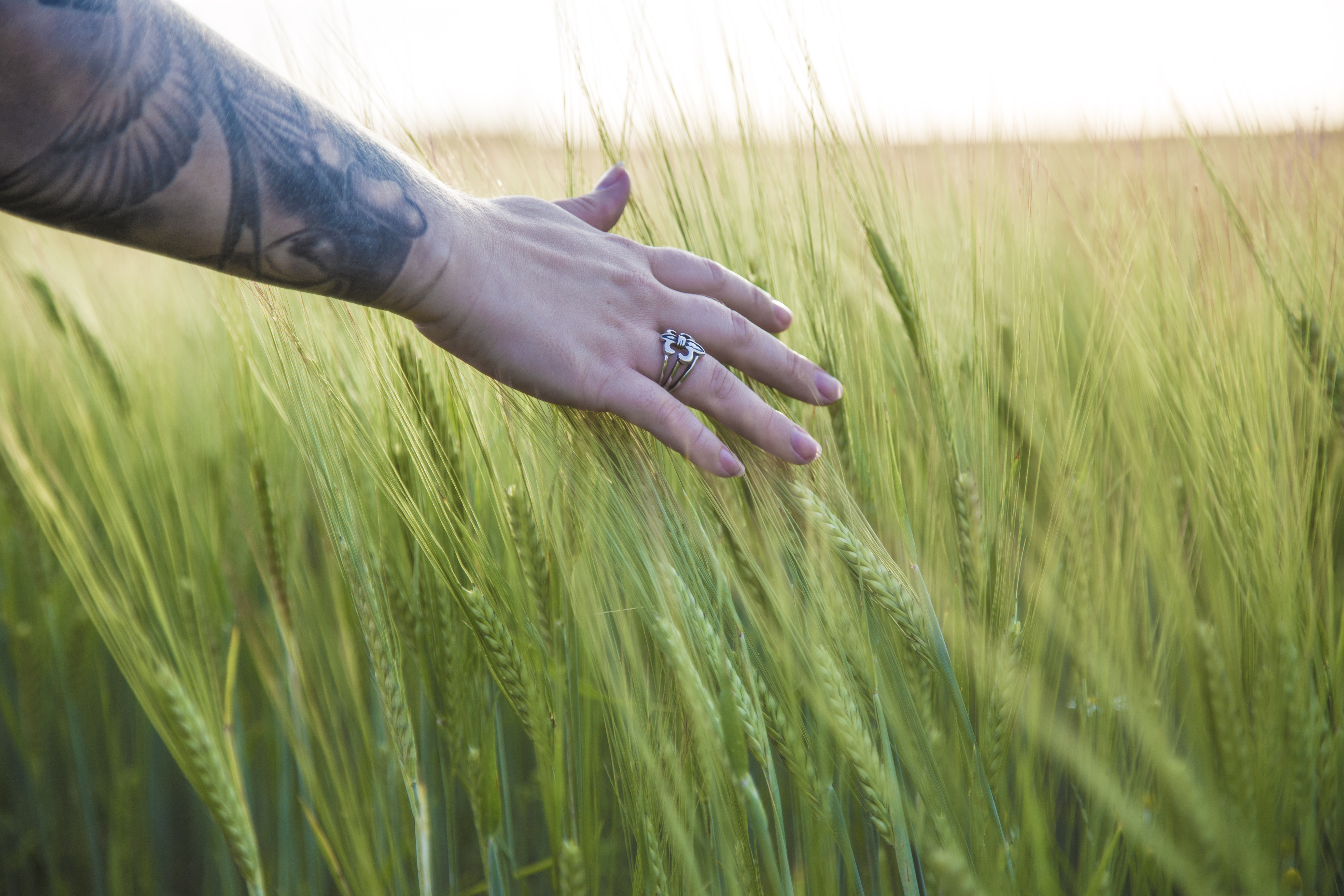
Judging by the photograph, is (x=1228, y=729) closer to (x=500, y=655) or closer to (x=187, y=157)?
(x=500, y=655)

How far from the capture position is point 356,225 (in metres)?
0.76

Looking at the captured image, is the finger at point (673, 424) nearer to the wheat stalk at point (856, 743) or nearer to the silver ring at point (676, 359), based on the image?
the silver ring at point (676, 359)

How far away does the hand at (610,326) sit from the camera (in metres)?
0.79

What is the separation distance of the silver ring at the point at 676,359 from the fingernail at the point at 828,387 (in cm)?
14

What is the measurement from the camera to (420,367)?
0.83m

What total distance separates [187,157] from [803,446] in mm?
664

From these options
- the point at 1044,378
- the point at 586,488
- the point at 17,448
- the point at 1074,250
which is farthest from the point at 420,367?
the point at 1074,250

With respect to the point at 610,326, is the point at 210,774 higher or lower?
lower

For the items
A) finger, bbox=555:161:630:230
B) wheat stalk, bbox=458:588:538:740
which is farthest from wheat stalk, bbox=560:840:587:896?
finger, bbox=555:161:630:230

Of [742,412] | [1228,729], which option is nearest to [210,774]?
[742,412]

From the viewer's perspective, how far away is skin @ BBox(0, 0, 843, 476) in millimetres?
641

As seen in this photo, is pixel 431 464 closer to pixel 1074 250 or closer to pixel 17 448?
pixel 17 448

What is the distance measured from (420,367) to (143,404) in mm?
616

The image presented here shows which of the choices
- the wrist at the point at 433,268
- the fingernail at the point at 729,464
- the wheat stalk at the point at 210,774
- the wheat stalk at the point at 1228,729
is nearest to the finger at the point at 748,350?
the fingernail at the point at 729,464
